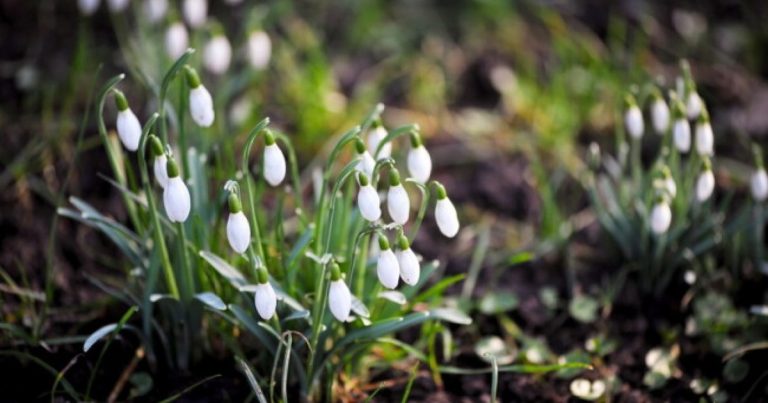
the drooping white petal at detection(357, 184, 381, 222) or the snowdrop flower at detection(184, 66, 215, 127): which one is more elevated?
the snowdrop flower at detection(184, 66, 215, 127)

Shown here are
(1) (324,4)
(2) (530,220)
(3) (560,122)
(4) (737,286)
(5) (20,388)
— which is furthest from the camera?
(1) (324,4)

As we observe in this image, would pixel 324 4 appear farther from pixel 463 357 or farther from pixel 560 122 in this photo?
pixel 463 357

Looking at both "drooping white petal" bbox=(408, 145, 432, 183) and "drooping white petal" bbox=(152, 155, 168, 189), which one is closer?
"drooping white petal" bbox=(152, 155, 168, 189)

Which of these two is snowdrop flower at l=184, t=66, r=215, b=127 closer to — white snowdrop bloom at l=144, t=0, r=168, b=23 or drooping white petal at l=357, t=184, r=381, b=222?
drooping white petal at l=357, t=184, r=381, b=222

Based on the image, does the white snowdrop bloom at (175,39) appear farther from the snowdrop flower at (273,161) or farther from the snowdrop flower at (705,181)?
the snowdrop flower at (705,181)

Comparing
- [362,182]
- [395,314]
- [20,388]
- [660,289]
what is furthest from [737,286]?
[20,388]

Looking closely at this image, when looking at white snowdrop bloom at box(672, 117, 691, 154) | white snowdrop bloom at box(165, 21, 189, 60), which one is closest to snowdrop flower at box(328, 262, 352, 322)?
white snowdrop bloom at box(672, 117, 691, 154)

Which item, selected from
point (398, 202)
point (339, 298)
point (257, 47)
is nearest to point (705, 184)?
point (398, 202)
